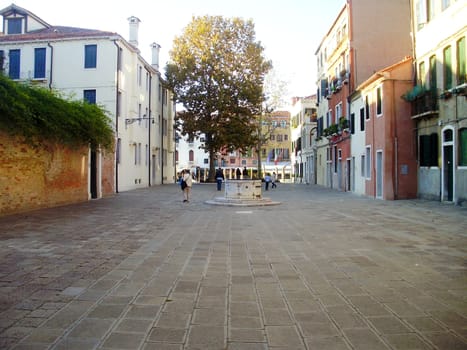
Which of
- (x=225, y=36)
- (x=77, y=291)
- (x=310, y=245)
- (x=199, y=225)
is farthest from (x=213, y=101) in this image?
(x=77, y=291)

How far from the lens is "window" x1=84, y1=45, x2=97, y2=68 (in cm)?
2800

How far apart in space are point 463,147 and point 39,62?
2592cm

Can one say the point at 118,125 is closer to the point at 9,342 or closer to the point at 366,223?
the point at 366,223

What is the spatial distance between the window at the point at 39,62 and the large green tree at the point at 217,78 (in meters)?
13.5

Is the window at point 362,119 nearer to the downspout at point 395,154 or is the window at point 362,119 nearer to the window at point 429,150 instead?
the downspout at point 395,154

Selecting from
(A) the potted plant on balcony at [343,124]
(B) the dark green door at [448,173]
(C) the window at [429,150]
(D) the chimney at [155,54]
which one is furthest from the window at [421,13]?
(D) the chimney at [155,54]

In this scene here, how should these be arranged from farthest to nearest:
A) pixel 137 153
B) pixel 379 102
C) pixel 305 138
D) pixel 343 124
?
1. pixel 305 138
2. pixel 137 153
3. pixel 343 124
4. pixel 379 102

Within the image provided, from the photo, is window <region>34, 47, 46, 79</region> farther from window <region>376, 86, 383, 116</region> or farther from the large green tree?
window <region>376, 86, 383, 116</region>

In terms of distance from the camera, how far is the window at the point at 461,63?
15.9 m

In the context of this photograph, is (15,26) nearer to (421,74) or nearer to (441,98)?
(421,74)

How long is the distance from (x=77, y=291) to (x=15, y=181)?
31.3 ft

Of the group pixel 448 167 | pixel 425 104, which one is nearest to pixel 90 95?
pixel 425 104

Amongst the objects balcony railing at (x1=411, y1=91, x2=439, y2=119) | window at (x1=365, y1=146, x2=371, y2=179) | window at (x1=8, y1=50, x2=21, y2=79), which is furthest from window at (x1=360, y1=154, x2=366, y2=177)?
window at (x1=8, y1=50, x2=21, y2=79)

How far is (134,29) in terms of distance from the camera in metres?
33.4
